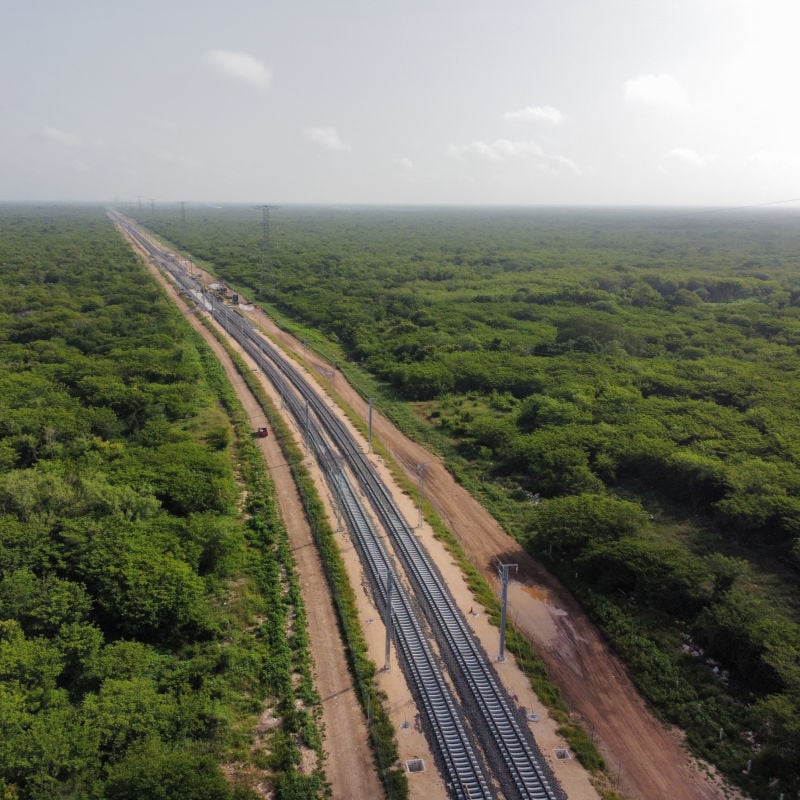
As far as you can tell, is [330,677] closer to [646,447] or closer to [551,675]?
[551,675]

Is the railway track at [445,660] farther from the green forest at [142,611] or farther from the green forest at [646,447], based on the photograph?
the green forest at [646,447]

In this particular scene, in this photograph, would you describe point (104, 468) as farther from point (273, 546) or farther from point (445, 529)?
point (445, 529)

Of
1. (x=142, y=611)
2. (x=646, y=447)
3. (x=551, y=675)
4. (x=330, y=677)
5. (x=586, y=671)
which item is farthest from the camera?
(x=646, y=447)

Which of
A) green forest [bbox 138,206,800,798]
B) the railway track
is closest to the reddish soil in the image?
green forest [bbox 138,206,800,798]

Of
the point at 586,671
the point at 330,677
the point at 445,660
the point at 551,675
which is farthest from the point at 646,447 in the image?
the point at 330,677

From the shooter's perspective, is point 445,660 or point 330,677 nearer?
point 330,677

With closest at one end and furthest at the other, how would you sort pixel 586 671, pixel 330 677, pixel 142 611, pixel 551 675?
1. pixel 330 677
2. pixel 551 675
3. pixel 142 611
4. pixel 586 671

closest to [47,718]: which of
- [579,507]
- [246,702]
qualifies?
[246,702]
